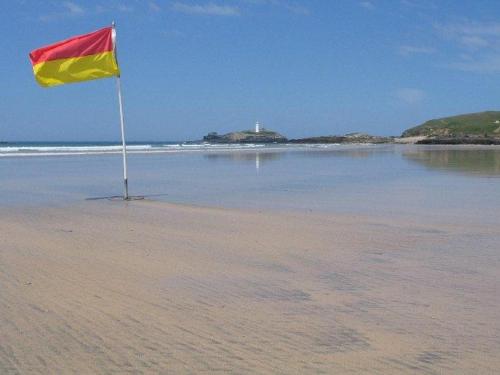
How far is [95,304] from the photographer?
5668 mm

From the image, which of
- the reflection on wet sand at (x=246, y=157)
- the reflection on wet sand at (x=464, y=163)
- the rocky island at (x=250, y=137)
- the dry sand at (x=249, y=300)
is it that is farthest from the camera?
the rocky island at (x=250, y=137)

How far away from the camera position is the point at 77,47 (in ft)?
48.9

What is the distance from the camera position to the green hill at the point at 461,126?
12662 cm

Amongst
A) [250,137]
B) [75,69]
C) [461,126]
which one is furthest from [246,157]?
[250,137]

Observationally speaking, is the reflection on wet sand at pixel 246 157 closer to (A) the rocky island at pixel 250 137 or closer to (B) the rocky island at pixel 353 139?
(B) the rocky island at pixel 353 139

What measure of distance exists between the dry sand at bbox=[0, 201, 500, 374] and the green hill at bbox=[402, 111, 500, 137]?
392 ft

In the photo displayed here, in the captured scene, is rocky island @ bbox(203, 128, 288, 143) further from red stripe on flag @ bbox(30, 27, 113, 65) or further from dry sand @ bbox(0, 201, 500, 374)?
dry sand @ bbox(0, 201, 500, 374)

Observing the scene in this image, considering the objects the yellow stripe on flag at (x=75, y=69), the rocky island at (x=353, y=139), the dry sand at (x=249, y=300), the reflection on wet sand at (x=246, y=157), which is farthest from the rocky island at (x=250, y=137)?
the dry sand at (x=249, y=300)

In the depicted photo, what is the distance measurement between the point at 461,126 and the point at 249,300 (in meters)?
140

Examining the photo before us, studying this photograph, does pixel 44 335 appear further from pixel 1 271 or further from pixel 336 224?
pixel 336 224

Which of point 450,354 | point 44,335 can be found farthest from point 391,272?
point 44,335

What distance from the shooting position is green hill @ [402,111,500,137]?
126625 mm

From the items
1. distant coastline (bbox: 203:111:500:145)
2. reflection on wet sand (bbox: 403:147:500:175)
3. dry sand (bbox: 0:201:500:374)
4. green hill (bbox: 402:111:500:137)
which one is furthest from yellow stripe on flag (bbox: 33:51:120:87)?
green hill (bbox: 402:111:500:137)

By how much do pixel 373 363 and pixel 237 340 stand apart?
1.13 metres
